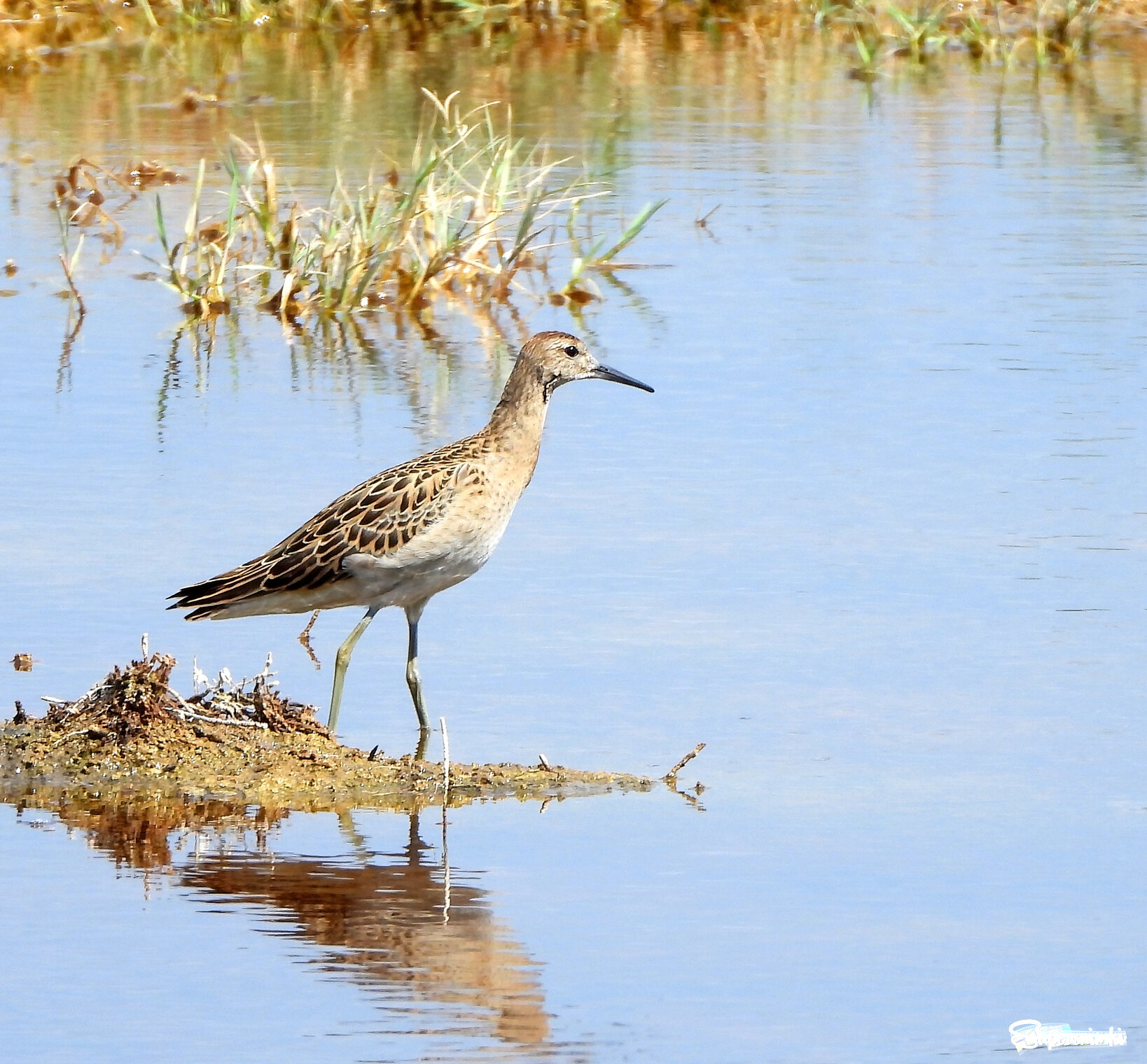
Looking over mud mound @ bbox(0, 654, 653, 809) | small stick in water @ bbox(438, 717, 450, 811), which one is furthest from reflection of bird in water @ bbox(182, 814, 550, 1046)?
mud mound @ bbox(0, 654, 653, 809)

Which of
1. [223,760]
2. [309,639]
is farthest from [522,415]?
[223,760]

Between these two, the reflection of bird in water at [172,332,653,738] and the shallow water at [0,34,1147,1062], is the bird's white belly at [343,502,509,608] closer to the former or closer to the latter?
the reflection of bird in water at [172,332,653,738]

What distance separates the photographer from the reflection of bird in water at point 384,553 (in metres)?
7.95

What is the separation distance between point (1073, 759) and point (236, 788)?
93.2 inches

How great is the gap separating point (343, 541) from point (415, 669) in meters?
0.49

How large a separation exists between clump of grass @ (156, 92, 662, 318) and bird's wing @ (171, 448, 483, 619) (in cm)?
528

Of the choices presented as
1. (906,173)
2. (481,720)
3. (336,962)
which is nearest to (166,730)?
(481,720)

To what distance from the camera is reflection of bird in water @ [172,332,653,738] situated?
7.95 metres

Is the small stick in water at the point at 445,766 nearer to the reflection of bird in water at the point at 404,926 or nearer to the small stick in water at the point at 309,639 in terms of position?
the reflection of bird in water at the point at 404,926

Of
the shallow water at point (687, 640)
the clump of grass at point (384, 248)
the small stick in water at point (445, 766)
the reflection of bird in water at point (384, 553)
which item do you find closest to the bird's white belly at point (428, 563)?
the reflection of bird in water at point (384, 553)

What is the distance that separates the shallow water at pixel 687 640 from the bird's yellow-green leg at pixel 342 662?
15 cm

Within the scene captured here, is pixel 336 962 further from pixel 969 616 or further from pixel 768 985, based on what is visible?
pixel 969 616

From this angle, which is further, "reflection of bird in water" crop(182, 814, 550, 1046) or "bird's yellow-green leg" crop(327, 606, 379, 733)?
"bird's yellow-green leg" crop(327, 606, 379, 733)

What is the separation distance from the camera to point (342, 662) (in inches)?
313
